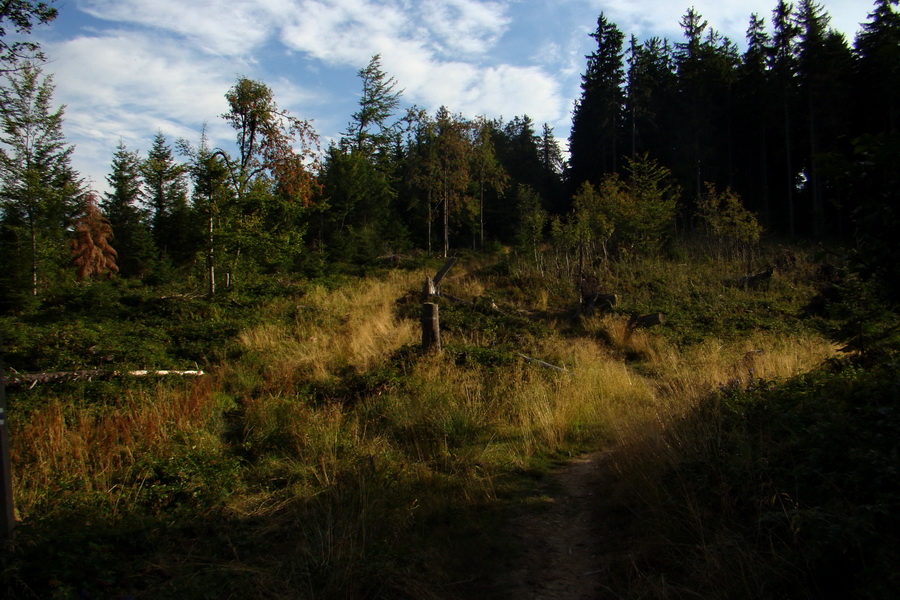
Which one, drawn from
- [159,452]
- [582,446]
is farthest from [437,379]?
[159,452]

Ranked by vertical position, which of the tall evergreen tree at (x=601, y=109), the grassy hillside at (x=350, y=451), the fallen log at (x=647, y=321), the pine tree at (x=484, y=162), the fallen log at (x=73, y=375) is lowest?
the grassy hillside at (x=350, y=451)

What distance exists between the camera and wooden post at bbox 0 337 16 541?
272cm

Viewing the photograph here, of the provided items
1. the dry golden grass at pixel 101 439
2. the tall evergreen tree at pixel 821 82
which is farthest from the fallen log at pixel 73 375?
the tall evergreen tree at pixel 821 82

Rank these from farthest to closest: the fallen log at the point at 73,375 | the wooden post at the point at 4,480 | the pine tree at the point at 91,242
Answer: the pine tree at the point at 91,242
the fallen log at the point at 73,375
the wooden post at the point at 4,480

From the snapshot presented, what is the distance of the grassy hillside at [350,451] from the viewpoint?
10.2 ft

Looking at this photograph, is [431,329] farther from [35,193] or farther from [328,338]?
[35,193]

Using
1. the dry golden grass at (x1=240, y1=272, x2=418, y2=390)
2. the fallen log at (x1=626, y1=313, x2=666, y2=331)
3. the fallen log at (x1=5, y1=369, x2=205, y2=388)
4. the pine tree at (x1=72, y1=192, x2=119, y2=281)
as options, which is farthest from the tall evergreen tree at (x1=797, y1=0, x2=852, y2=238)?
the pine tree at (x1=72, y1=192, x2=119, y2=281)

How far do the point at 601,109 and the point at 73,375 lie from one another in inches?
1606

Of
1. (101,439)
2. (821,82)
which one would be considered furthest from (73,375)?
(821,82)

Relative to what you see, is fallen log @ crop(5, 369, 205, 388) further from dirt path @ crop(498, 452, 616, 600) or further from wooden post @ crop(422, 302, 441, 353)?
dirt path @ crop(498, 452, 616, 600)

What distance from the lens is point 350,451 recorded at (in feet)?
17.0

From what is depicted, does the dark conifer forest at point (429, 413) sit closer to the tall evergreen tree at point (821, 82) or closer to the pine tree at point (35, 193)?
the pine tree at point (35, 193)

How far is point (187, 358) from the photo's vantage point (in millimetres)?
10086

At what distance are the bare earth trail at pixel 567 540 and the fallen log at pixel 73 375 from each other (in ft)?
20.5
